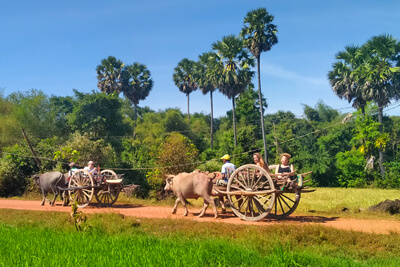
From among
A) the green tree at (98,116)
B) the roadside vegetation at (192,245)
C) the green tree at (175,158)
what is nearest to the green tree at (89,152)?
the green tree at (98,116)

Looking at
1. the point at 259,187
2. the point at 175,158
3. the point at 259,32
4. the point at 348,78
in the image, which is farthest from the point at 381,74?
the point at 259,187

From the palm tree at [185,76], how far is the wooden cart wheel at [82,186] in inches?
1498

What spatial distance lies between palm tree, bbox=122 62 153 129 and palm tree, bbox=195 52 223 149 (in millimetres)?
7651

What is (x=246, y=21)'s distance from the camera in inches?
1377

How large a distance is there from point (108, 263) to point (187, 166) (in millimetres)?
14944

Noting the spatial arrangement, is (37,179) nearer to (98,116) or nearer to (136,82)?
(98,116)

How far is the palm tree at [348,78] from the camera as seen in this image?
125 ft

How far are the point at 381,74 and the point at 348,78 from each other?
464 cm

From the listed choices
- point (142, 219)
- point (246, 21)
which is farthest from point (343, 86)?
point (142, 219)

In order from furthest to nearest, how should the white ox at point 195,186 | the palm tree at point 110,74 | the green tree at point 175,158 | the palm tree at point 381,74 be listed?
1. the palm tree at point 110,74
2. the palm tree at point 381,74
3. the green tree at point 175,158
4. the white ox at point 195,186

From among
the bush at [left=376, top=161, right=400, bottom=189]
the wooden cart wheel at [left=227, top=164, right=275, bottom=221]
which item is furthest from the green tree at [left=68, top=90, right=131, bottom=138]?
the bush at [left=376, top=161, right=400, bottom=189]

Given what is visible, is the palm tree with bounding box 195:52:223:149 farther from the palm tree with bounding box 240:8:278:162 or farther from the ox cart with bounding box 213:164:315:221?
the ox cart with bounding box 213:164:315:221

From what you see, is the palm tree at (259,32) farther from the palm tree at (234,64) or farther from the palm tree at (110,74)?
the palm tree at (110,74)

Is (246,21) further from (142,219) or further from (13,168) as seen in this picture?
(142,219)
